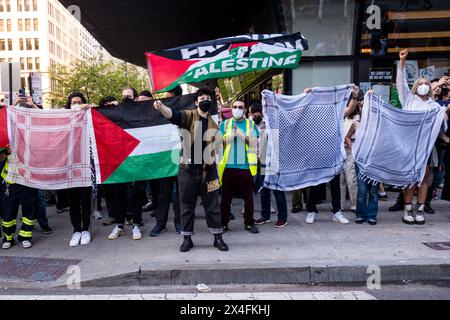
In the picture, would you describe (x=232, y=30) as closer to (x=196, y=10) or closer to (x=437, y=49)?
(x=196, y=10)

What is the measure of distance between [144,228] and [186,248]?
1.51 metres

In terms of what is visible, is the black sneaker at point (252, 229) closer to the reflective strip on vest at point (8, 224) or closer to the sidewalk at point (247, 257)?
the sidewalk at point (247, 257)

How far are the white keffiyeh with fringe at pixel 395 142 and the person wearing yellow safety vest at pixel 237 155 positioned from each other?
71.2 inches

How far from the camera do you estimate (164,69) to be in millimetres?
5965

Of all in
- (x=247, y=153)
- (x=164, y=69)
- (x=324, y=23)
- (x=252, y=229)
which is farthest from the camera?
(x=324, y=23)

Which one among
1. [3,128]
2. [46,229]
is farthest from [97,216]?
[3,128]

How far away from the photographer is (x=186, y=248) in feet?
17.0

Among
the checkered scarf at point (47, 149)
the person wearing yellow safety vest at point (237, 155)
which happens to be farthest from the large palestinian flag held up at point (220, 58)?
the checkered scarf at point (47, 149)

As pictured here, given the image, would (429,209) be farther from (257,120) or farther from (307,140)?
(257,120)

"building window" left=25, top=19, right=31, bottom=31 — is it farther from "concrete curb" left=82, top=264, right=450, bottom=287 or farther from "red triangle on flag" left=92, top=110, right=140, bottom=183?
"concrete curb" left=82, top=264, right=450, bottom=287

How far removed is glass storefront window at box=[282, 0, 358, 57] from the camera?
970 cm

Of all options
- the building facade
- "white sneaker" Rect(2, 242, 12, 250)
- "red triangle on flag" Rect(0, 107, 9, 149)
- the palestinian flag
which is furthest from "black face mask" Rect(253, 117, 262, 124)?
the building facade

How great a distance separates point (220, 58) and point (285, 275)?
337 cm

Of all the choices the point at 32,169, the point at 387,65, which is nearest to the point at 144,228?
the point at 32,169
